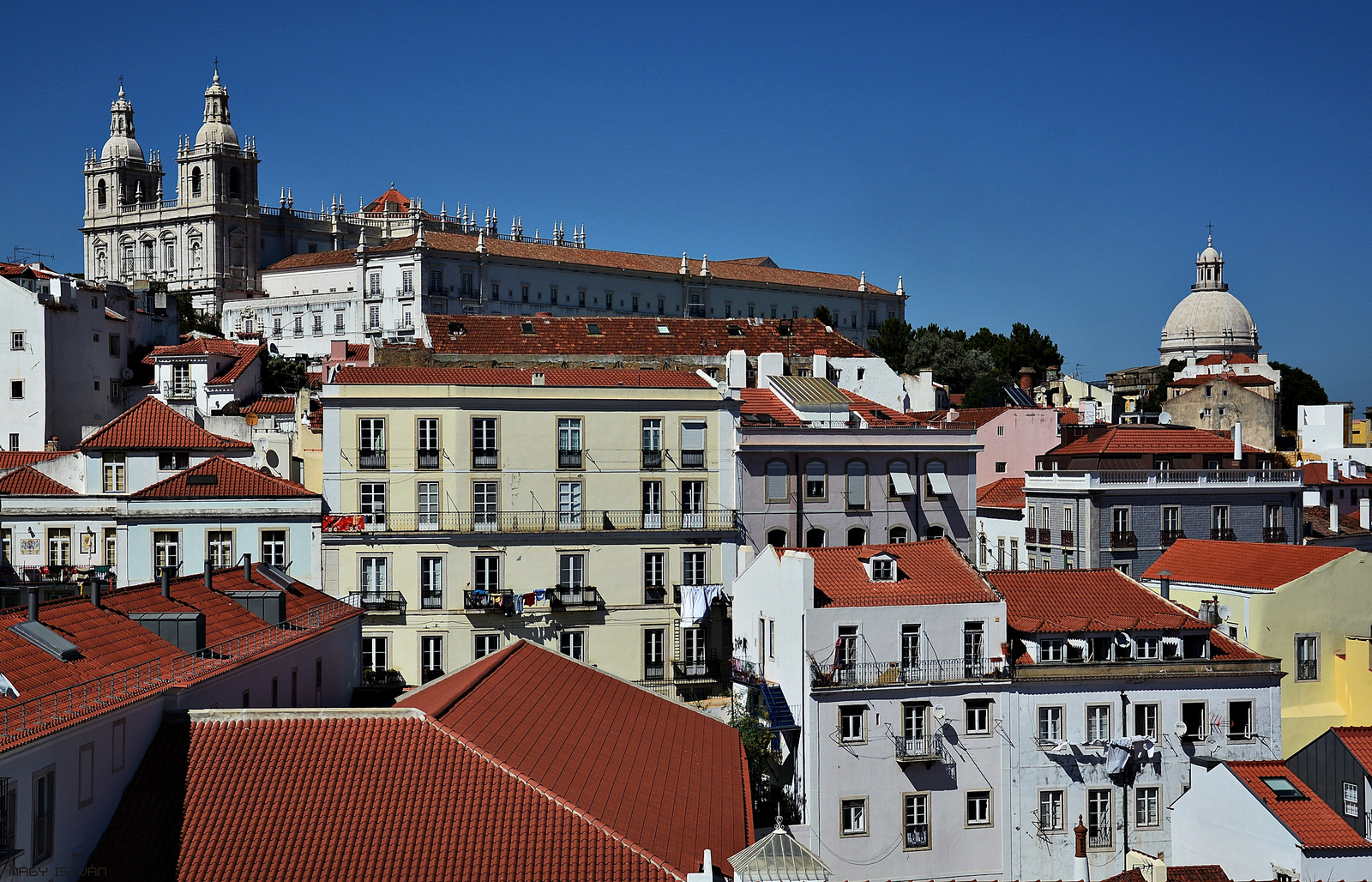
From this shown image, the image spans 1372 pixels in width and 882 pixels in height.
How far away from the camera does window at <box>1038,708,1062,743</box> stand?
1499 inches

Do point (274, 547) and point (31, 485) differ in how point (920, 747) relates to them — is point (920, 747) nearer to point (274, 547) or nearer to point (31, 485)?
point (274, 547)

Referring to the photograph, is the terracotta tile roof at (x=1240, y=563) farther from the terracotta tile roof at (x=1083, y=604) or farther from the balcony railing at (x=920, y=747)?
the balcony railing at (x=920, y=747)

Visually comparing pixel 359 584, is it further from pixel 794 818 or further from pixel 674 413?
pixel 794 818

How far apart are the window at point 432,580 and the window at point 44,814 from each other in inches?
1062

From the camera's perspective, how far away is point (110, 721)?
2080 centimetres

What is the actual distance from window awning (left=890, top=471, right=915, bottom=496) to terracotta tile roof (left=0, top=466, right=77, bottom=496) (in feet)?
99.8

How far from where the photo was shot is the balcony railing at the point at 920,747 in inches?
1465

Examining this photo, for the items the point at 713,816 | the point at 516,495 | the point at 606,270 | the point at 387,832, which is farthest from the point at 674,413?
the point at 606,270

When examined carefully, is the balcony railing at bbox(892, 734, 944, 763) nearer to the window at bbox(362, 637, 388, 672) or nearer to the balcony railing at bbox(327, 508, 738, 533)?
the balcony railing at bbox(327, 508, 738, 533)

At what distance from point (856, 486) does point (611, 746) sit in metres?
25.1

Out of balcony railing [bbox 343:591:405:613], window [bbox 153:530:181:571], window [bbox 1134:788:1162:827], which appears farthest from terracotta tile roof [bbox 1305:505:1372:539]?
window [bbox 153:530:181:571]

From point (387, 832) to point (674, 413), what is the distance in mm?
29126

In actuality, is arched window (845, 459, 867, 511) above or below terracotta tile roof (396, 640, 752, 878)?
above

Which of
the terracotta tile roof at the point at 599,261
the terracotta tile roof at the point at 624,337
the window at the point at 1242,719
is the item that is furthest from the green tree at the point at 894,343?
the window at the point at 1242,719
